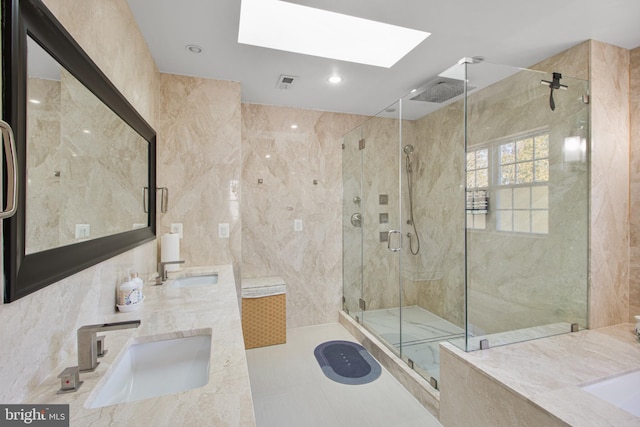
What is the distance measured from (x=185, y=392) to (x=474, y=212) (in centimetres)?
233

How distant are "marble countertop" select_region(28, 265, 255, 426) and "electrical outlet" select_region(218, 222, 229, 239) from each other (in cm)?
121

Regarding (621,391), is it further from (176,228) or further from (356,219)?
(176,228)

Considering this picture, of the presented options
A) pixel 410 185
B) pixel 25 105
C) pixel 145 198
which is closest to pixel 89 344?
pixel 25 105

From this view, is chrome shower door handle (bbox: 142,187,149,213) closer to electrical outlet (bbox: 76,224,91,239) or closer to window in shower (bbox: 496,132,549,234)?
electrical outlet (bbox: 76,224,91,239)

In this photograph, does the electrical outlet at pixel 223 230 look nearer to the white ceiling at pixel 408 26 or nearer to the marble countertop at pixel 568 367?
the white ceiling at pixel 408 26

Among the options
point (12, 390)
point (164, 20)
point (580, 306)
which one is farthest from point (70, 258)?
point (580, 306)

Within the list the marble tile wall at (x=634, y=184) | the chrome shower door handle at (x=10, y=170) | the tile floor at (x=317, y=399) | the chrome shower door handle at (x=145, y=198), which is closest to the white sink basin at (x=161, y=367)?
the chrome shower door handle at (x=10, y=170)

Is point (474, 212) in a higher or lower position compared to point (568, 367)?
higher

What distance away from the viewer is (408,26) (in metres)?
1.87

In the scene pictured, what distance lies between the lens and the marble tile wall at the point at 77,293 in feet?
2.50

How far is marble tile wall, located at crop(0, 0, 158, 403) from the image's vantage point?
0.76 m

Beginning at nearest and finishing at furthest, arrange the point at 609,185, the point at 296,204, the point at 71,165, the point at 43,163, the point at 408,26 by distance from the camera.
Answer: the point at 43,163, the point at 71,165, the point at 408,26, the point at 609,185, the point at 296,204

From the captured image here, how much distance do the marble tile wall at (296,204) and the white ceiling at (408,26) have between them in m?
0.62

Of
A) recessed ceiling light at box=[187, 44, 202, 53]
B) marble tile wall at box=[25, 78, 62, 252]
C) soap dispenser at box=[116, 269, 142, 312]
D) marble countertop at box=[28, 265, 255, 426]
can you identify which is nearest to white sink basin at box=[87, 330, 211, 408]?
Answer: marble countertop at box=[28, 265, 255, 426]
